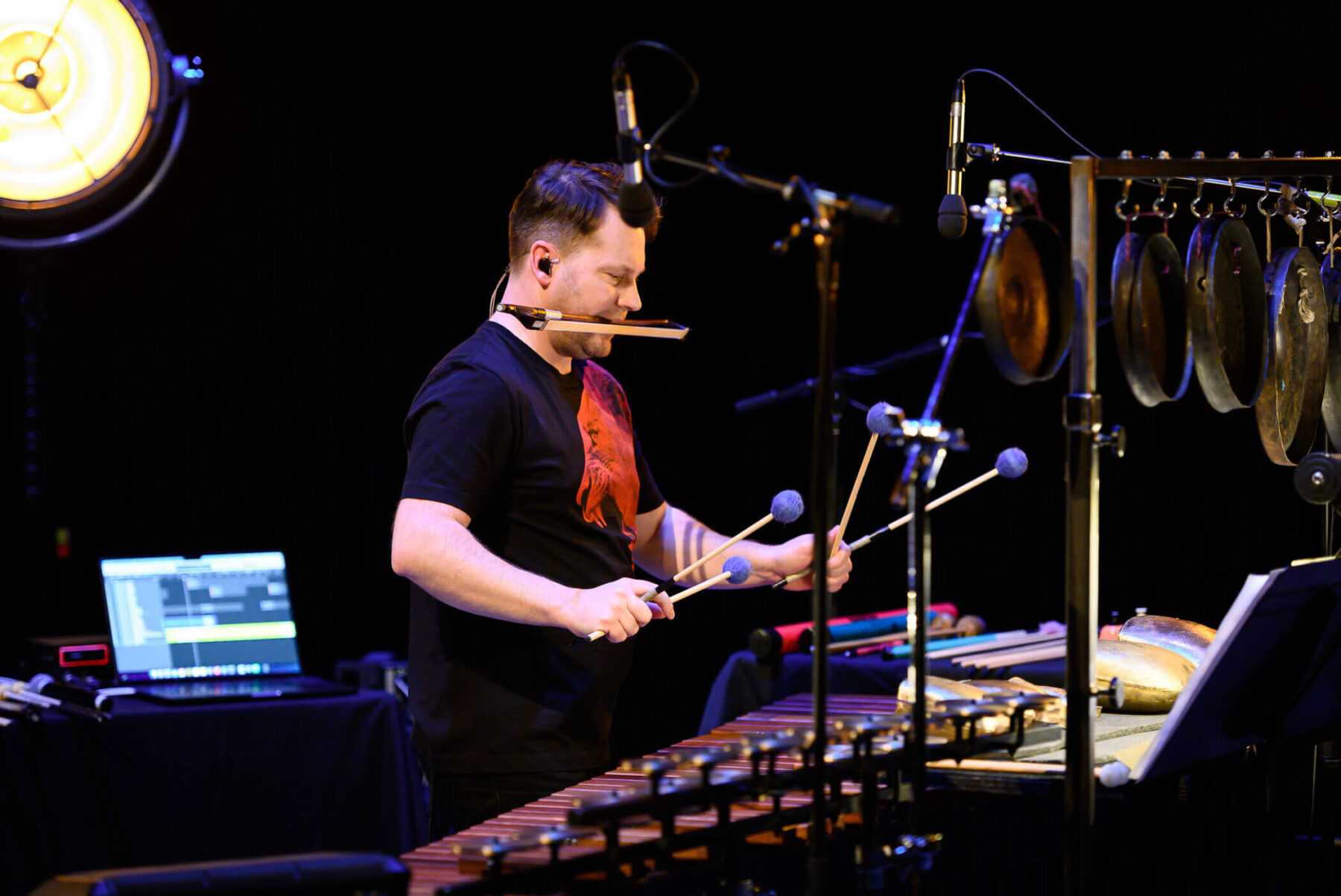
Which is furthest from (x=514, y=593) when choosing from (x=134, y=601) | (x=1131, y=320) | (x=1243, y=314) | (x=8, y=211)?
(x=8, y=211)

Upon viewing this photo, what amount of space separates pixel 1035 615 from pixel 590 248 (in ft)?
9.35

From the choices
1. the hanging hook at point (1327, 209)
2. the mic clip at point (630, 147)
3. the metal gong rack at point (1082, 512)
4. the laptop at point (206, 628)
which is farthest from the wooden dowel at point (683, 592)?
the laptop at point (206, 628)

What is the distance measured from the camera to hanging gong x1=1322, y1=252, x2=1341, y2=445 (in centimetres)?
297

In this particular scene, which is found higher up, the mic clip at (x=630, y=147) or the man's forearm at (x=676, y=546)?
the mic clip at (x=630, y=147)

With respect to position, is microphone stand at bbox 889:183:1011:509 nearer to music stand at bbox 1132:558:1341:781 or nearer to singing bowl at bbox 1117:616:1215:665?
music stand at bbox 1132:558:1341:781

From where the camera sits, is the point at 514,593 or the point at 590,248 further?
the point at 590,248

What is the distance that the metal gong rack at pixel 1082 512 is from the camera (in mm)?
2139

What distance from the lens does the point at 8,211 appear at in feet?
12.6

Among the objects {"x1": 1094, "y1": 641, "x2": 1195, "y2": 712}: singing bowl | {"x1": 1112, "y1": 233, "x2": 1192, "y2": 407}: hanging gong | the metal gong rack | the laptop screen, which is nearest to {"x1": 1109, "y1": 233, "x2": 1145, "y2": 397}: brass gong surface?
{"x1": 1112, "y1": 233, "x2": 1192, "y2": 407}: hanging gong

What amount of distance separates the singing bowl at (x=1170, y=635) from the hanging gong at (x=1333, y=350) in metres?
0.54

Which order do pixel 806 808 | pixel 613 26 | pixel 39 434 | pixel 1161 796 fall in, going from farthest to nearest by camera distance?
pixel 613 26 → pixel 39 434 → pixel 1161 796 → pixel 806 808

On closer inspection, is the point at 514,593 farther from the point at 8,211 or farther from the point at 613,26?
the point at 613,26

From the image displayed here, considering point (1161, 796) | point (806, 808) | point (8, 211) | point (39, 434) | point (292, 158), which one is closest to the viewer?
point (806, 808)

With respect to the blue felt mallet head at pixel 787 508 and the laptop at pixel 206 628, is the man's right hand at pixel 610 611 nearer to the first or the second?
the blue felt mallet head at pixel 787 508
